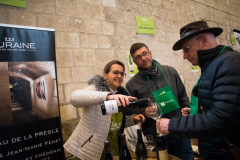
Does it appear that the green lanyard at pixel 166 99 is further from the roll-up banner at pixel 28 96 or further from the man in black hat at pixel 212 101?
the roll-up banner at pixel 28 96

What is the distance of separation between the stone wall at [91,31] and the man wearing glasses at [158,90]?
2.36 ft

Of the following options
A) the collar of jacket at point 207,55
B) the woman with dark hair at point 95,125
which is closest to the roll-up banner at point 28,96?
the woman with dark hair at point 95,125

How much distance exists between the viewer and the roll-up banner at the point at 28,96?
1.54 meters

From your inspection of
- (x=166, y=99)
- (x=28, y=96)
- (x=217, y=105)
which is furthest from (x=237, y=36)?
(x=28, y=96)

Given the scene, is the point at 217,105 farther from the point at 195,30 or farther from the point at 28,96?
the point at 28,96

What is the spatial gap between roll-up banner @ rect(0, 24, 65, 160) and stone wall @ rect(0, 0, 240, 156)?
0.37m

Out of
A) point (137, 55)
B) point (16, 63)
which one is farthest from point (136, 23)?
point (16, 63)

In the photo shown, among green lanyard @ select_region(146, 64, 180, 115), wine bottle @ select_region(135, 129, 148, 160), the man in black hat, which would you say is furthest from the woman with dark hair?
the man in black hat

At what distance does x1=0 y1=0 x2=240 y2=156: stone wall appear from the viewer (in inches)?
83.8

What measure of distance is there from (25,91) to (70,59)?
755mm

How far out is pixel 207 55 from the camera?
1178mm

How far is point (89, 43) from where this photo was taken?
2.42m

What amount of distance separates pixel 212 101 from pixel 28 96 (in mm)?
1613

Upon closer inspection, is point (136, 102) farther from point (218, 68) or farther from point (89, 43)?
point (89, 43)
